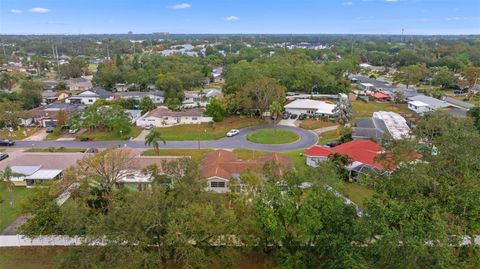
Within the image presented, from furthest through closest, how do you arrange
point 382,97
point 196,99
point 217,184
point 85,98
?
point 382,97, point 196,99, point 85,98, point 217,184

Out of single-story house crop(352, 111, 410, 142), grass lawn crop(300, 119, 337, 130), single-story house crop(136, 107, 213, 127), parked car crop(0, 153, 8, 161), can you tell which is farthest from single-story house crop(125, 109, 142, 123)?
single-story house crop(352, 111, 410, 142)

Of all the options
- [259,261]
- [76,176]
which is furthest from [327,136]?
[76,176]

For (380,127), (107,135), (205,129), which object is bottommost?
(107,135)

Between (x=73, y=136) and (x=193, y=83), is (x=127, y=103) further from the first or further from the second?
(x=193, y=83)

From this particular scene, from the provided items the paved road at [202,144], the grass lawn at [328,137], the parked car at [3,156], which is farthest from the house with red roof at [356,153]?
the parked car at [3,156]

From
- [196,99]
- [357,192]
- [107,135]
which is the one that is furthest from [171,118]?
[357,192]

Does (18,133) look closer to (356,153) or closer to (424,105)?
(356,153)
